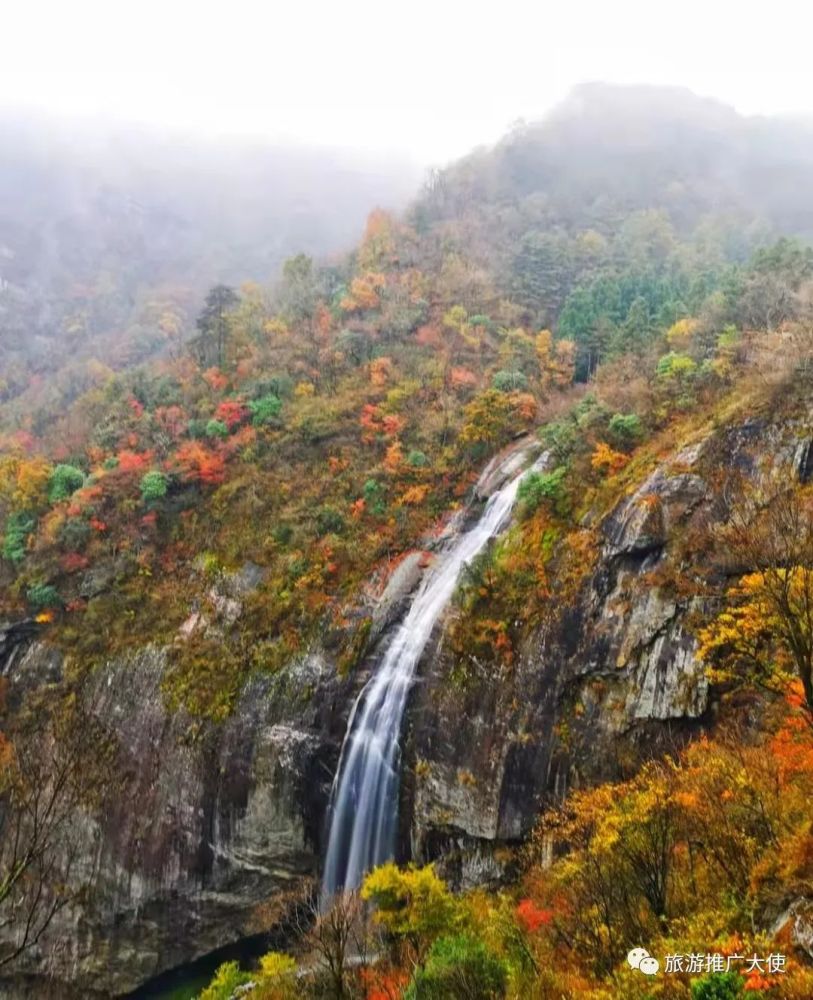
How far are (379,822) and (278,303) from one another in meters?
42.2

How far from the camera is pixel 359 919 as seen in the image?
15.4 metres

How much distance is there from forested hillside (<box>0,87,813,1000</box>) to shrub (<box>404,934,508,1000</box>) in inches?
1.8

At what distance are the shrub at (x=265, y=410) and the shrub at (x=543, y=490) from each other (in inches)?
650

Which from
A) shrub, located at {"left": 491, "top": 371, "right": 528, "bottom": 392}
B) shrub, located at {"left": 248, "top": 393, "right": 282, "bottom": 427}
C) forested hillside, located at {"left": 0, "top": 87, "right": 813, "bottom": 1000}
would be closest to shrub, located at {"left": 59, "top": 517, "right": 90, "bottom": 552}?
forested hillside, located at {"left": 0, "top": 87, "right": 813, "bottom": 1000}

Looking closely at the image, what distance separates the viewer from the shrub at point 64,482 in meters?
31.6

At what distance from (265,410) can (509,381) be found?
13624 millimetres

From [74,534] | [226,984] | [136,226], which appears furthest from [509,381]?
[136,226]

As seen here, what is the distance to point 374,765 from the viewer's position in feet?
65.7

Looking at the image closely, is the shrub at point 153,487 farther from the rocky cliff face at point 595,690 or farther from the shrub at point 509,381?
the shrub at point 509,381

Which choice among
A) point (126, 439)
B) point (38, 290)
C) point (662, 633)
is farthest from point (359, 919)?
point (38, 290)

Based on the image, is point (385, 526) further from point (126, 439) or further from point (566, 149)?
point (566, 149)

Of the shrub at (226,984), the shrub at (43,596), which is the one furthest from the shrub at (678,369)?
the shrub at (43,596)

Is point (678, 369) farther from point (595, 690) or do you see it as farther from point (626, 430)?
point (595, 690)

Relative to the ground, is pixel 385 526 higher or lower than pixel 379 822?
higher
